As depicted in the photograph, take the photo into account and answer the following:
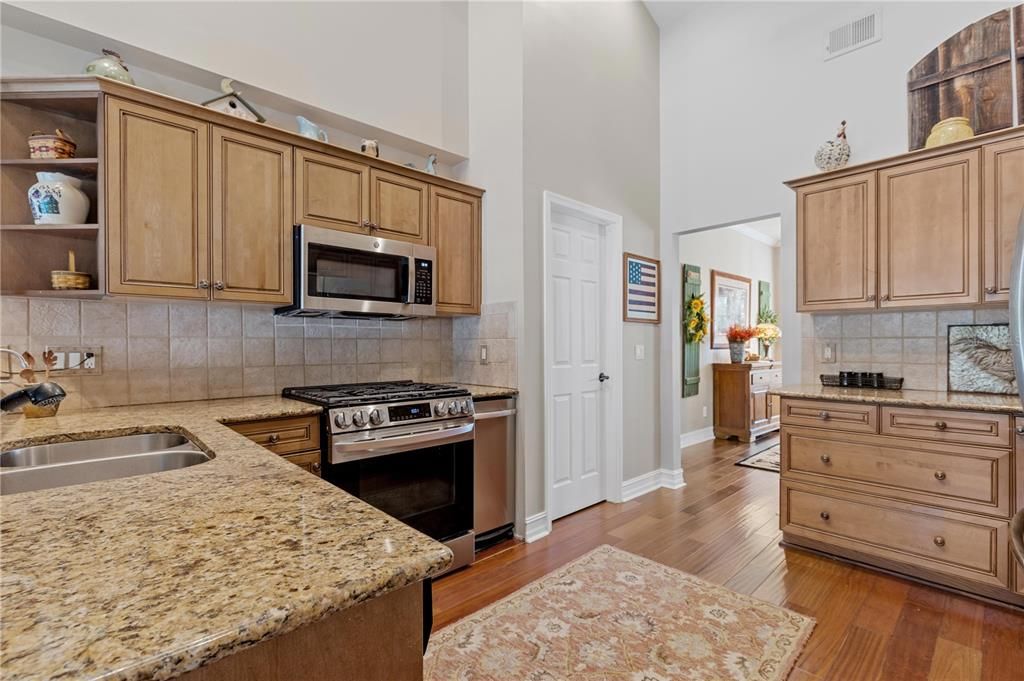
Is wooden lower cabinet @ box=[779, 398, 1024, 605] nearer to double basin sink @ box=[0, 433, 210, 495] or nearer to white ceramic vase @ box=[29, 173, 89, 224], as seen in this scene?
double basin sink @ box=[0, 433, 210, 495]

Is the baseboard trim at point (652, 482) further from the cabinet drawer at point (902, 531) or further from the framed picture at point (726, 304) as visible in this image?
the framed picture at point (726, 304)

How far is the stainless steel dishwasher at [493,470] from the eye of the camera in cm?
278

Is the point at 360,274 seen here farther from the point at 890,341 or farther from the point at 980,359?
the point at 980,359

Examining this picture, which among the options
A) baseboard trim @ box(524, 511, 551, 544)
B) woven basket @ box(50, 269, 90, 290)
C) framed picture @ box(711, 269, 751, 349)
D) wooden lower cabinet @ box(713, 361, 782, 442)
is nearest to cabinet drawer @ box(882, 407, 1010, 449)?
baseboard trim @ box(524, 511, 551, 544)

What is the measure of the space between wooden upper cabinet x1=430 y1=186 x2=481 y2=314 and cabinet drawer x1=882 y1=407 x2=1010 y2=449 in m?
2.42

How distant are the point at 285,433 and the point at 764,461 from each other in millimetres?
Answer: 4526

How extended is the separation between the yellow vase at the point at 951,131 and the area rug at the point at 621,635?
2617 mm

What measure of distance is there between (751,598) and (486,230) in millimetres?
2561

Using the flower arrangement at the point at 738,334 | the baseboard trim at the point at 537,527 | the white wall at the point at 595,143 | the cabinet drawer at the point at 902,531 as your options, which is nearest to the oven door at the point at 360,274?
the white wall at the point at 595,143

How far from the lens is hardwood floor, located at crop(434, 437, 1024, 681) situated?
1.84 metres

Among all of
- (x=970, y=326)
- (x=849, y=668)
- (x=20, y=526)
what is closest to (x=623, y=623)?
(x=849, y=668)

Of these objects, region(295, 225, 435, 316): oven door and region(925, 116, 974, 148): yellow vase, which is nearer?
region(295, 225, 435, 316): oven door

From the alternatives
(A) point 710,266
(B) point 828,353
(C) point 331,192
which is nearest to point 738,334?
(A) point 710,266

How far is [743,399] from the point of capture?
573 centimetres
